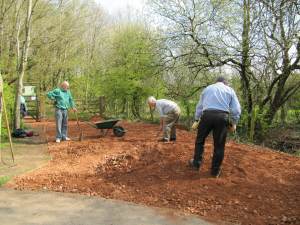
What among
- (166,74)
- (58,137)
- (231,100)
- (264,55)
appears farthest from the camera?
(166,74)

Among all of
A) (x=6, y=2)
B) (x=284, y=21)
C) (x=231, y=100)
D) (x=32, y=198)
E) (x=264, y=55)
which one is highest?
(x=6, y=2)

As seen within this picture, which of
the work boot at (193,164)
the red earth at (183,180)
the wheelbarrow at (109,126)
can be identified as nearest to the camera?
the red earth at (183,180)

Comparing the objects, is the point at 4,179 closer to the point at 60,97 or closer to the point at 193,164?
the point at 193,164

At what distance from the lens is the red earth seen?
224 inches

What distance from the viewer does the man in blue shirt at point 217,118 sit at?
22.2 feet

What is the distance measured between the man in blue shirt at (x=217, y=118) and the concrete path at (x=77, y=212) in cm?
161

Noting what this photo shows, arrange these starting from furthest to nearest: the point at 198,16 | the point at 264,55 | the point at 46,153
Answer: the point at 198,16, the point at 264,55, the point at 46,153

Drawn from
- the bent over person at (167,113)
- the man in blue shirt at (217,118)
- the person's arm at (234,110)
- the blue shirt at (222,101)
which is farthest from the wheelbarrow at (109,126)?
the person's arm at (234,110)

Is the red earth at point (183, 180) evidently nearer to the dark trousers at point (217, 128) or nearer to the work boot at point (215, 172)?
the work boot at point (215, 172)

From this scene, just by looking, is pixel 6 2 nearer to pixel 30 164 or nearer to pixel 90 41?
pixel 30 164

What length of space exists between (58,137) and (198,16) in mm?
7419

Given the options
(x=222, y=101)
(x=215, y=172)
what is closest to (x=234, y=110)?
(x=222, y=101)

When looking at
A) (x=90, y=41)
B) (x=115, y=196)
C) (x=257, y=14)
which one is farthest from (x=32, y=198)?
(x=90, y=41)

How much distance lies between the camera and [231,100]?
6.95 m
